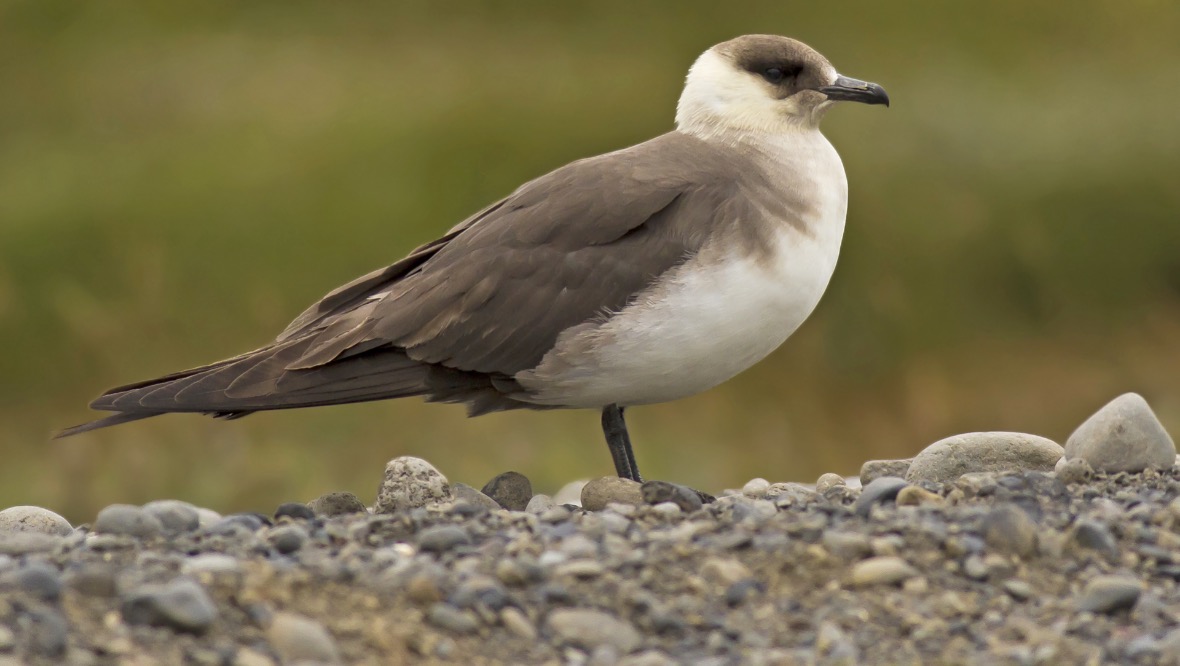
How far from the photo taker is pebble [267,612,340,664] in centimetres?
379

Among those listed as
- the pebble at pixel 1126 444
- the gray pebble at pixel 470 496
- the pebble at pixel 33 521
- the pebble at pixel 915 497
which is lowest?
the pebble at pixel 915 497

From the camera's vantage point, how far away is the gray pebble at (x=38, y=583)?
403 centimetres

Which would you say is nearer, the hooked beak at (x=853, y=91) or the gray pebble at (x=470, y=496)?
the gray pebble at (x=470, y=496)

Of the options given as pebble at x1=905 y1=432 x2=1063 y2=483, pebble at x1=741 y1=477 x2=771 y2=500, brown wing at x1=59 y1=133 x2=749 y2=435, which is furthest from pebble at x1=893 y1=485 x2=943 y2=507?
brown wing at x1=59 y1=133 x2=749 y2=435

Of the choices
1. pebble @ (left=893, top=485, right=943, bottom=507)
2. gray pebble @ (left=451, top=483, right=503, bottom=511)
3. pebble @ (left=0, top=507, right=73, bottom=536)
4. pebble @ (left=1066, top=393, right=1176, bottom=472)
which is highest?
pebble @ (left=0, top=507, right=73, bottom=536)

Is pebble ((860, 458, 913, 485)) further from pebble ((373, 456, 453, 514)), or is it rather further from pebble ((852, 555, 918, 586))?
pebble ((852, 555, 918, 586))

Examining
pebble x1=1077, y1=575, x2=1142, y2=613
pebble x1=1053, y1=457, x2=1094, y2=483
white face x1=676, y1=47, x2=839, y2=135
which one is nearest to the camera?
pebble x1=1077, y1=575, x2=1142, y2=613

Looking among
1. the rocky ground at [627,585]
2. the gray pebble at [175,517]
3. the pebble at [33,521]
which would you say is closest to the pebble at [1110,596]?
the rocky ground at [627,585]

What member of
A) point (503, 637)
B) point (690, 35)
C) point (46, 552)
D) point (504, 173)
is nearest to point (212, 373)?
point (46, 552)

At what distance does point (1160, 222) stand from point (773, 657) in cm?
1026

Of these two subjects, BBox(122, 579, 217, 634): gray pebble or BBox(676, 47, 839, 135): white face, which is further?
BBox(676, 47, 839, 135): white face

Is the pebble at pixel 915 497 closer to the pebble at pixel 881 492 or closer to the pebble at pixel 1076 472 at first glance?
the pebble at pixel 881 492

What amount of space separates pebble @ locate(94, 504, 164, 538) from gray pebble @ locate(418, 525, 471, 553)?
38.9 inches

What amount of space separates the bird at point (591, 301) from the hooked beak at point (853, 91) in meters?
0.35
